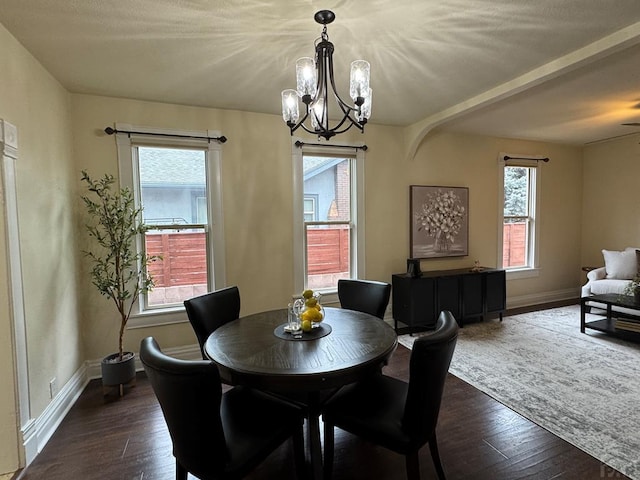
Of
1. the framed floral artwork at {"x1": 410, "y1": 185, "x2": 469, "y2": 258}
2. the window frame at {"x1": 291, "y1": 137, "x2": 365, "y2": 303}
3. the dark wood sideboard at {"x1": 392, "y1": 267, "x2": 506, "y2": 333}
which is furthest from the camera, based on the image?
the framed floral artwork at {"x1": 410, "y1": 185, "x2": 469, "y2": 258}

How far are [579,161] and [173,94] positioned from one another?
628cm

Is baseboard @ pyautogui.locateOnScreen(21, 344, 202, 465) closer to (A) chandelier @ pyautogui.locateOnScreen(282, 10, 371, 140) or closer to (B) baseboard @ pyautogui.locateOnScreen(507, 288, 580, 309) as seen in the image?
(A) chandelier @ pyautogui.locateOnScreen(282, 10, 371, 140)

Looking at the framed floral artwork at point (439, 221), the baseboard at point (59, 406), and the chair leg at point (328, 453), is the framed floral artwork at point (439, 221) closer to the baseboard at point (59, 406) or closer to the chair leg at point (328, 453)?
the chair leg at point (328, 453)

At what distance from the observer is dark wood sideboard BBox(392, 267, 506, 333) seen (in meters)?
3.97

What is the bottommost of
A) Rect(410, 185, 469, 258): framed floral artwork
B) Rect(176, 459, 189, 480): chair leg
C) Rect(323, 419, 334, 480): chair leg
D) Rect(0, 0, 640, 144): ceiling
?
Rect(323, 419, 334, 480): chair leg

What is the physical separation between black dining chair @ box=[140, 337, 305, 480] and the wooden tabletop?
24 cm

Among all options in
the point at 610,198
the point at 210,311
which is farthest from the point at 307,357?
the point at 610,198

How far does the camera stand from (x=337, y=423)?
1723mm

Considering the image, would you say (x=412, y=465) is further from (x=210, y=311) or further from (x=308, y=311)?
(x=210, y=311)

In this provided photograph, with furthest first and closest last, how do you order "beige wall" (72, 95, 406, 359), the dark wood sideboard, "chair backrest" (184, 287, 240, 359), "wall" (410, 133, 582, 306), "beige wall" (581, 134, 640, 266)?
"beige wall" (581, 134, 640, 266), "wall" (410, 133, 582, 306), the dark wood sideboard, "beige wall" (72, 95, 406, 359), "chair backrest" (184, 287, 240, 359)

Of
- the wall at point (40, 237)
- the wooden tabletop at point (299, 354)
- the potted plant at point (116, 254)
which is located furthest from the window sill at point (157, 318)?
the wooden tabletop at point (299, 354)

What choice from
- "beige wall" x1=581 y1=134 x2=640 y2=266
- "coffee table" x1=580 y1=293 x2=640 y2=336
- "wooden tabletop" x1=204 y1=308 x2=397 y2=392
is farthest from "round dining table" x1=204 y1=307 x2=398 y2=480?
"beige wall" x1=581 y1=134 x2=640 y2=266

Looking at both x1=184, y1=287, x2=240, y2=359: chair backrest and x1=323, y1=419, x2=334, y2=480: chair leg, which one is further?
x1=184, y1=287, x2=240, y2=359: chair backrest

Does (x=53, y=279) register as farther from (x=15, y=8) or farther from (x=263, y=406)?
(x=263, y=406)
